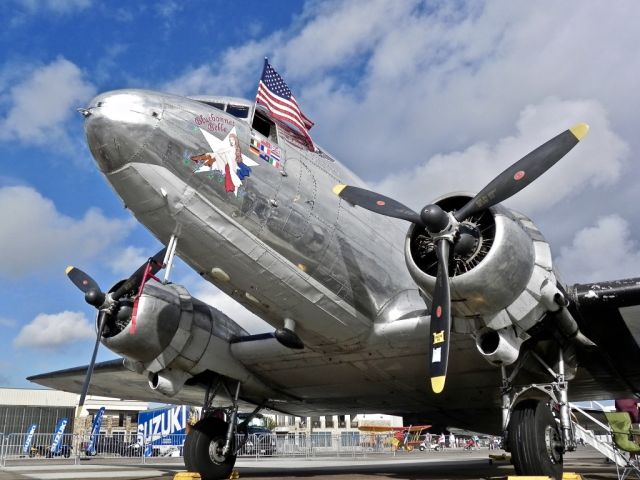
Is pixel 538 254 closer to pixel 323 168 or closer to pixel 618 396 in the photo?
pixel 323 168

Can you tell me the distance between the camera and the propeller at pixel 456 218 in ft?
22.2

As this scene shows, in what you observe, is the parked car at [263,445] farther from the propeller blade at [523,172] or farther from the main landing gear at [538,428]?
the propeller blade at [523,172]

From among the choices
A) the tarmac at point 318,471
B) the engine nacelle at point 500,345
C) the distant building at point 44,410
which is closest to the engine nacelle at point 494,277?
the engine nacelle at point 500,345

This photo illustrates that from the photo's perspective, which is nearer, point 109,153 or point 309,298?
point 109,153

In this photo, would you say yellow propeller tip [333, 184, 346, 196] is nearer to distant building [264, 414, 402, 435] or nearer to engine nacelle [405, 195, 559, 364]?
engine nacelle [405, 195, 559, 364]

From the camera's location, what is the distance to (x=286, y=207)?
25.7ft

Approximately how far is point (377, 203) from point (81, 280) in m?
5.99

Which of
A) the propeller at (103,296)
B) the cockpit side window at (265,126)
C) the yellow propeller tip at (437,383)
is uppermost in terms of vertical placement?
the cockpit side window at (265,126)

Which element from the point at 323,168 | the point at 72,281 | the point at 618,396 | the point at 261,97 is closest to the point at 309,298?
the point at 323,168

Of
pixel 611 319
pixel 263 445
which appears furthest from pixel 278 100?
pixel 263 445

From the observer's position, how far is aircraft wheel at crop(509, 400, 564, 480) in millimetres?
6805

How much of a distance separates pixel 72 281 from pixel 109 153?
15.4 feet

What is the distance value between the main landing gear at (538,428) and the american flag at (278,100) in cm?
472

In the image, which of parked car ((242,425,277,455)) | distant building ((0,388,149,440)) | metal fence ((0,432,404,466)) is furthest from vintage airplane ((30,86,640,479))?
distant building ((0,388,149,440))
